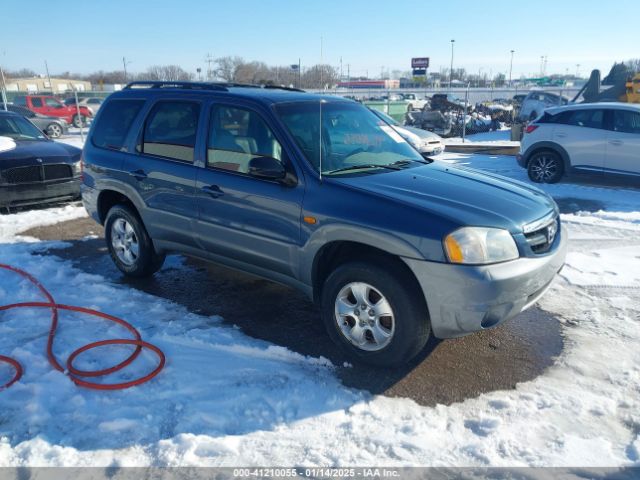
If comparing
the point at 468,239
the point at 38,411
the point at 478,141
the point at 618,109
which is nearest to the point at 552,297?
the point at 468,239

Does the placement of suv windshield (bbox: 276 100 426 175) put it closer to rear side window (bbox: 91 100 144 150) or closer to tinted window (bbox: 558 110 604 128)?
rear side window (bbox: 91 100 144 150)

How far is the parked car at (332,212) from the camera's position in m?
3.16

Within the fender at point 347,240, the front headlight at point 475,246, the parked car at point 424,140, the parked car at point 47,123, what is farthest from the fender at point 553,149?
the parked car at point 47,123

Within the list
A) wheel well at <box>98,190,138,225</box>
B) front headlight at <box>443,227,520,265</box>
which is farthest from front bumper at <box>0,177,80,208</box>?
front headlight at <box>443,227,520,265</box>

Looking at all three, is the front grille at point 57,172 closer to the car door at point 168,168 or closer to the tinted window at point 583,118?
the car door at point 168,168

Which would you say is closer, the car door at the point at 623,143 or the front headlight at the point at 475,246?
the front headlight at the point at 475,246

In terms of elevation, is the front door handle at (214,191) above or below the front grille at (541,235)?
above

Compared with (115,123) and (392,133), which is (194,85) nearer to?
(115,123)

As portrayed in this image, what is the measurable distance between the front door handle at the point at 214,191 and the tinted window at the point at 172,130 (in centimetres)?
36

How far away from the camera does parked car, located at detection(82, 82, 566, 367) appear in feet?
10.4

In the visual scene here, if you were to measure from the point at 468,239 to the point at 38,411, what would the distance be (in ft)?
9.30

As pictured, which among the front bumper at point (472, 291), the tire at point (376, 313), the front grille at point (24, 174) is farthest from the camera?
the front grille at point (24, 174)

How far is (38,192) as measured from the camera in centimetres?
788

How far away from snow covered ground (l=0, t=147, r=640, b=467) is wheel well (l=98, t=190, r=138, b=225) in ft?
4.37
